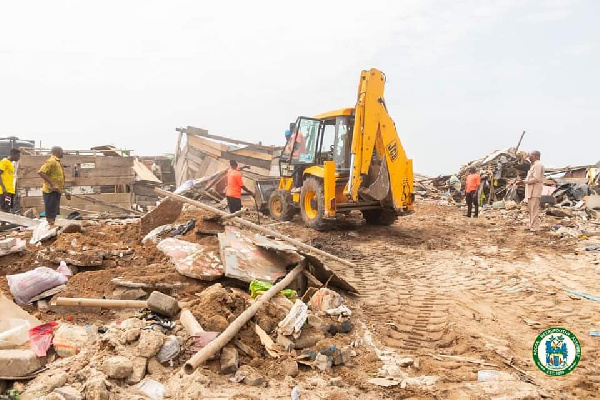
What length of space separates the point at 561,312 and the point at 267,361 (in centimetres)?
319

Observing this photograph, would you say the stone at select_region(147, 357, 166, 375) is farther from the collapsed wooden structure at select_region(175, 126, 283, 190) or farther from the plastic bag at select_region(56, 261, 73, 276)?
the collapsed wooden structure at select_region(175, 126, 283, 190)

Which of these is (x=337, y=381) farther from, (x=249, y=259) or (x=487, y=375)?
(x=249, y=259)

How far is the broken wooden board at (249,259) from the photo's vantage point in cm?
454

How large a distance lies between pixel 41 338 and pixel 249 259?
2.23 m

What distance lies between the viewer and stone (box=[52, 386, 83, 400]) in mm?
2529

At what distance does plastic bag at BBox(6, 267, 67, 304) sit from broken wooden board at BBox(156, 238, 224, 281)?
117 centimetres

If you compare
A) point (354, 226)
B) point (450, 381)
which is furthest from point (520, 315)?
point (354, 226)

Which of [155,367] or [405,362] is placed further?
[405,362]

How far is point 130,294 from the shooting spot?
4.10 meters

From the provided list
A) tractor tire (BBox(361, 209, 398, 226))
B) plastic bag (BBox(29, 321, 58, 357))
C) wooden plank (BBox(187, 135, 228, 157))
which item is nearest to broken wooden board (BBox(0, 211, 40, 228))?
plastic bag (BBox(29, 321, 58, 357))

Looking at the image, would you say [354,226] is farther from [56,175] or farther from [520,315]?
[56,175]

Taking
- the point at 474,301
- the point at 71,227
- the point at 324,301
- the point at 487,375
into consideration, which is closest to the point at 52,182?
the point at 71,227

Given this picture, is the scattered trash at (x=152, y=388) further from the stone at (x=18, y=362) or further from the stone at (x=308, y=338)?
the stone at (x=308, y=338)

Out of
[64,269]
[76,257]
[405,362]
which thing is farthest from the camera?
[76,257]
